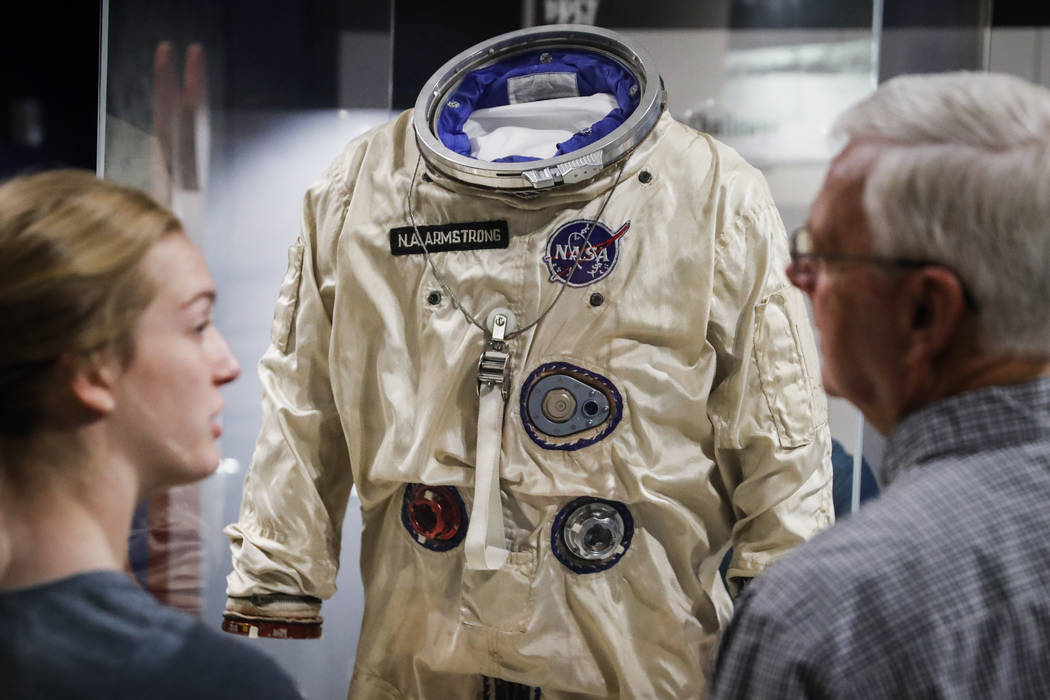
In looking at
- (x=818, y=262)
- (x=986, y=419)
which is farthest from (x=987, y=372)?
(x=818, y=262)

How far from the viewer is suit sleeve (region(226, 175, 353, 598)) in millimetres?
1592

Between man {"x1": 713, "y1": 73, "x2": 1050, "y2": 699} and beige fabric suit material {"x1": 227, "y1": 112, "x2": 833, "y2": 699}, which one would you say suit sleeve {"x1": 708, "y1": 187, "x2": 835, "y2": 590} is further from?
man {"x1": 713, "y1": 73, "x2": 1050, "y2": 699}

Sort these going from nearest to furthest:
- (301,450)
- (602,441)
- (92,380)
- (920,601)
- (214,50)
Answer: (920,601)
(92,380)
(602,441)
(301,450)
(214,50)

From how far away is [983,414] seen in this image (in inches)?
33.3

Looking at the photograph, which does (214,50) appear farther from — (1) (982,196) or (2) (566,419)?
(1) (982,196)

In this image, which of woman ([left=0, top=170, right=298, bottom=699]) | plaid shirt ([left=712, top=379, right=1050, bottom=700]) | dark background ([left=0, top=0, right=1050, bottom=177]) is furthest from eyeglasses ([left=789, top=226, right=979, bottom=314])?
dark background ([left=0, top=0, right=1050, bottom=177])

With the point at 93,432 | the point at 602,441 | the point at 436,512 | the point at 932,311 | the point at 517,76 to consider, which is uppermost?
the point at 517,76

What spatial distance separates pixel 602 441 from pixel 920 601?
737 millimetres

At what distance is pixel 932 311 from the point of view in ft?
2.82

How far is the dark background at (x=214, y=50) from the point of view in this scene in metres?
2.01

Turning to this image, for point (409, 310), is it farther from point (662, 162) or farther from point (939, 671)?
point (939, 671)

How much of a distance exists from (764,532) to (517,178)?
550mm

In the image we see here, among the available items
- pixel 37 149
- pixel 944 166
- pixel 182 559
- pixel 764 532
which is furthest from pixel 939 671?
pixel 37 149

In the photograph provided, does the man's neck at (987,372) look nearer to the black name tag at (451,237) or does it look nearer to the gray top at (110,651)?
the gray top at (110,651)
